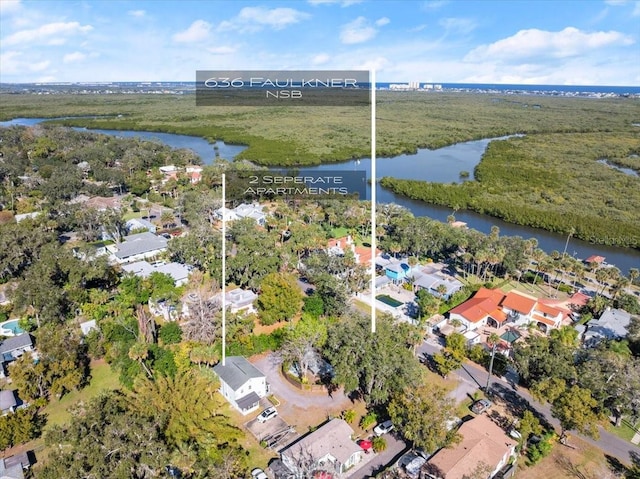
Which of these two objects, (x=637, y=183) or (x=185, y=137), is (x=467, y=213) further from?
(x=185, y=137)

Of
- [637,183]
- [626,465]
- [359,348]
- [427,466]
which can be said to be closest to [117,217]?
[359,348]

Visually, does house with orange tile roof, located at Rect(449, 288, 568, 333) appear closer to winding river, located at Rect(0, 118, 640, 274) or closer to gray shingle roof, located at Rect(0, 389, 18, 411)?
winding river, located at Rect(0, 118, 640, 274)

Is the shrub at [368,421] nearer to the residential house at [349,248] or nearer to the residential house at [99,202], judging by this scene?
the residential house at [349,248]

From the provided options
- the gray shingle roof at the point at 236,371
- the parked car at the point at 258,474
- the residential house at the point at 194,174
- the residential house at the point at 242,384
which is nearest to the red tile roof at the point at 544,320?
the residential house at the point at 242,384

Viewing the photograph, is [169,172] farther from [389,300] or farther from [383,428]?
[383,428]

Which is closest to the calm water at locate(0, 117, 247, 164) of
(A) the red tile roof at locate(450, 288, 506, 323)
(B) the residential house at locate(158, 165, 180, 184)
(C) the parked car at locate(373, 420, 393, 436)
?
(B) the residential house at locate(158, 165, 180, 184)

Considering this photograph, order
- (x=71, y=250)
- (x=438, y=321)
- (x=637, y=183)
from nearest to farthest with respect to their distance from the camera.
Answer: (x=438, y=321) < (x=71, y=250) < (x=637, y=183)
